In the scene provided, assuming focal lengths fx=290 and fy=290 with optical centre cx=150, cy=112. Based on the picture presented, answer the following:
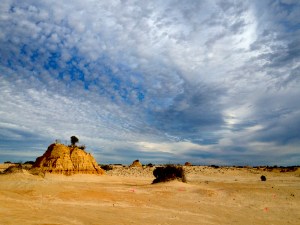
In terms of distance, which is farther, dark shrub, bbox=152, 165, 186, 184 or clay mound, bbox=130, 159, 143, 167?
clay mound, bbox=130, 159, 143, 167

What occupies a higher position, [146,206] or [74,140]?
[74,140]

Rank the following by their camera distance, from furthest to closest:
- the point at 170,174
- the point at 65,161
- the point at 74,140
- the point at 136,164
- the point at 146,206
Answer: the point at 136,164
the point at 74,140
the point at 65,161
the point at 170,174
the point at 146,206

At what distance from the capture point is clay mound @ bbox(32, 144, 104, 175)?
4275 cm

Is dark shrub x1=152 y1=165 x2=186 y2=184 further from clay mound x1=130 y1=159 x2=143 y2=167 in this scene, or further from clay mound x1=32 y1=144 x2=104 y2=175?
clay mound x1=130 y1=159 x2=143 y2=167

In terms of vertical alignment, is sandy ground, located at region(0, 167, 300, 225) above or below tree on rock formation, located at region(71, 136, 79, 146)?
below

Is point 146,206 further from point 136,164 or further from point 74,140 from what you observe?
point 136,164

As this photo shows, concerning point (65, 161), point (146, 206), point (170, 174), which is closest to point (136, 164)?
point (65, 161)

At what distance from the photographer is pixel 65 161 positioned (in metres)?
44.1

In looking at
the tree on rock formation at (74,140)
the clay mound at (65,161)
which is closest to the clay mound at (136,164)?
the tree on rock formation at (74,140)

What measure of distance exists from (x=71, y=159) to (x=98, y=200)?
28255mm

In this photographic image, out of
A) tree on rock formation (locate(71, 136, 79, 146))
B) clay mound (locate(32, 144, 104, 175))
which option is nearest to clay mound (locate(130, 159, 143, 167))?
tree on rock formation (locate(71, 136, 79, 146))

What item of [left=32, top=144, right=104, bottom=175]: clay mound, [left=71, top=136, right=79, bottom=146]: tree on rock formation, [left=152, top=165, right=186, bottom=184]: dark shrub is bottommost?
[left=152, top=165, right=186, bottom=184]: dark shrub

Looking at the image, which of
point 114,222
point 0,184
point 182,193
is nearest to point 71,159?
point 0,184

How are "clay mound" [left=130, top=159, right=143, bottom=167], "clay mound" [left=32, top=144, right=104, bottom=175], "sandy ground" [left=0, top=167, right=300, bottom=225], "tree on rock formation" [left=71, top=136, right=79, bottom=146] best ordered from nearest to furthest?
"sandy ground" [left=0, top=167, right=300, bottom=225] < "clay mound" [left=32, top=144, right=104, bottom=175] < "tree on rock formation" [left=71, top=136, right=79, bottom=146] < "clay mound" [left=130, top=159, right=143, bottom=167]
